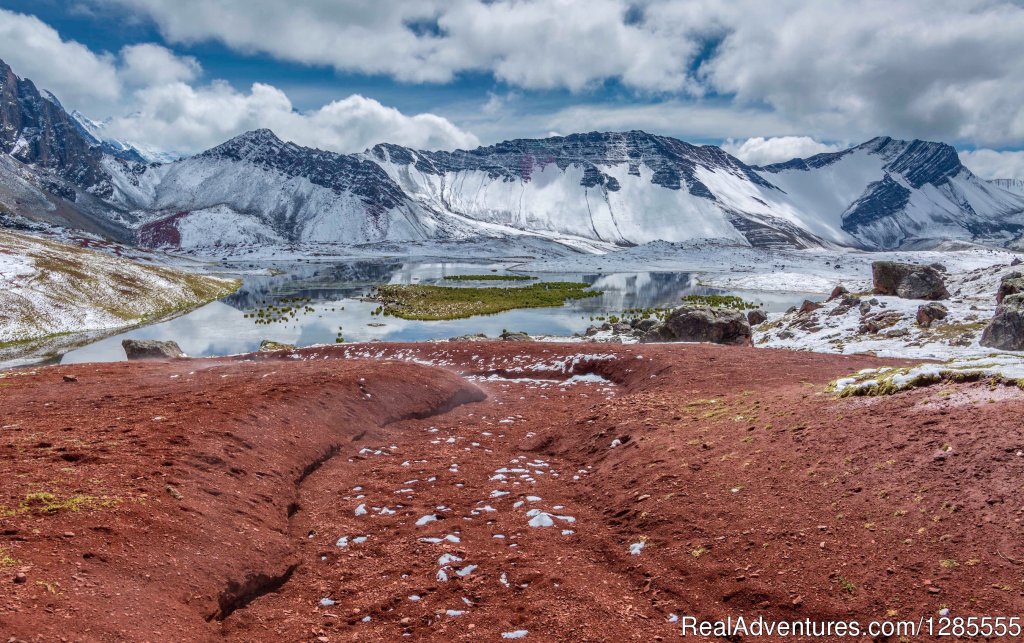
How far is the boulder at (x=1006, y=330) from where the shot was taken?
28.5 meters

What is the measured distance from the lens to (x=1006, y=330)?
2927 centimetres

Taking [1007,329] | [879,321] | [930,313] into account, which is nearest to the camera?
[1007,329]

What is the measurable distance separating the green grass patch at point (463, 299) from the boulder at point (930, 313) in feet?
157

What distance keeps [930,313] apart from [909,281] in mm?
9388

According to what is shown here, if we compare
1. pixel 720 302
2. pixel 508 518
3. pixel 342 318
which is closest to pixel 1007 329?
pixel 508 518

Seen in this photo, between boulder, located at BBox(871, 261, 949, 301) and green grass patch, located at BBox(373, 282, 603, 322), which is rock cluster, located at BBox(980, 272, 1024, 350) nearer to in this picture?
boulder, located at BBox(871, 261, 949, 301)

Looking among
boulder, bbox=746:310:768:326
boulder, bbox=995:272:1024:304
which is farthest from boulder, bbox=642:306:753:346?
boulder, bbox=746:310:768:326

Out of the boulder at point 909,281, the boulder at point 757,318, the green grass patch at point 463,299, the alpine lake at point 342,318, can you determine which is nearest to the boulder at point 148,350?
the alpine lake at point 342,318

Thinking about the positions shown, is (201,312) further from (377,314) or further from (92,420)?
(92,420)

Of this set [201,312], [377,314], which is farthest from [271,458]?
[201,312]

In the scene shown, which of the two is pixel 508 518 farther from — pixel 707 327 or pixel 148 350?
pixel 148 350

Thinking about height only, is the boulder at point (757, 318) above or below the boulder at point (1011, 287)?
below

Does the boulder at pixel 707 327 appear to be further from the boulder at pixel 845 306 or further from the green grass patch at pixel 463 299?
the green grass patch at pixel 463 299

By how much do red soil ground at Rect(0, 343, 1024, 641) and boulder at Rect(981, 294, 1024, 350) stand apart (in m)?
20.4
